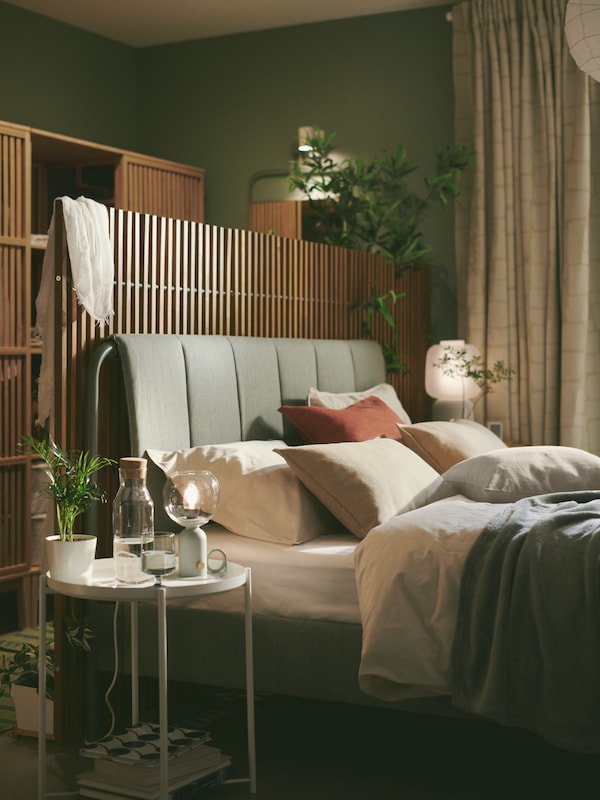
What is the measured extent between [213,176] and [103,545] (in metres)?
3.62

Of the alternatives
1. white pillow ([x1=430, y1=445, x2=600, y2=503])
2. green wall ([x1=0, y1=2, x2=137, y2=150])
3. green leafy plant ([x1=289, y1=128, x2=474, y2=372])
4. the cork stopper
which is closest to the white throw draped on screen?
the cork stopper

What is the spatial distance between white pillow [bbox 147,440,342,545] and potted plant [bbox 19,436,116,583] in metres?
0.30

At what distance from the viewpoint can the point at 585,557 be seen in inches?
99.6

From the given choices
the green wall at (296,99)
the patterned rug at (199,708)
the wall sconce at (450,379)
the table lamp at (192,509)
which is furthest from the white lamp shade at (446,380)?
the table lamp at (192,509)

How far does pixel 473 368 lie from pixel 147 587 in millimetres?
3255

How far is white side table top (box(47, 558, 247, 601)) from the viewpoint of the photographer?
8.38ft

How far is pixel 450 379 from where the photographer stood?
5.39 meters

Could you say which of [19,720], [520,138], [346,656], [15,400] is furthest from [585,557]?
[520,138]

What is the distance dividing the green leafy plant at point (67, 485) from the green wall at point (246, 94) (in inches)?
128

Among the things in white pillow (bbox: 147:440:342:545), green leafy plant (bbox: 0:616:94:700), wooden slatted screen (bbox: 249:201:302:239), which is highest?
wooden slatted screen (bbox: 249:201:302:239)

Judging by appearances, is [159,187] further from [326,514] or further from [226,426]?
[326,514]

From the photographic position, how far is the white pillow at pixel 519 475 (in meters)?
3.31

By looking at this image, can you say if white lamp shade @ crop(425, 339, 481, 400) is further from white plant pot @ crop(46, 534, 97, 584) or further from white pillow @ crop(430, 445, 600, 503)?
white plant pot @ crop(46, 534, 97, 584)

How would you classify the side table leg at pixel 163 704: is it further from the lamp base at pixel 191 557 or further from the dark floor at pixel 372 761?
the dark floor at pixel 372 761
